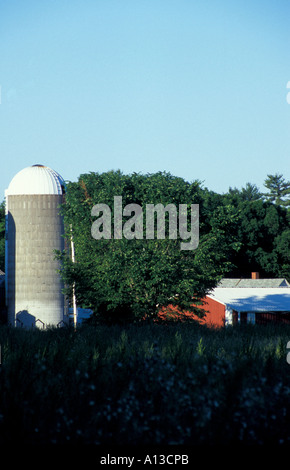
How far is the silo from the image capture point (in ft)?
131

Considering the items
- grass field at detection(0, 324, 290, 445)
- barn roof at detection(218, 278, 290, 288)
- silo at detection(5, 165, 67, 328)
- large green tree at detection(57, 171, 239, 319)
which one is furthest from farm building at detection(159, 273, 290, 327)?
grass field at detection(0, 324, 290, 445)

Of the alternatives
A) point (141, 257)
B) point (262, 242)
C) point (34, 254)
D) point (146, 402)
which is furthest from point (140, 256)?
point (262, 242)

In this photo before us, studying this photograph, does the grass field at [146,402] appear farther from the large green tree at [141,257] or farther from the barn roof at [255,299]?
the barn roof at [255,299]

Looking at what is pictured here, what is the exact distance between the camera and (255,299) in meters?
45.2

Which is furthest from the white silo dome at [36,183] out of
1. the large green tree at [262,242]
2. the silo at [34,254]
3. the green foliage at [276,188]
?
the green foliage at [276,188]

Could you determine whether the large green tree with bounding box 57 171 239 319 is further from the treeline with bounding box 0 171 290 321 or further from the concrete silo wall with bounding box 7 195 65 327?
the concrete silo wall with bounding box 7 195 65 327

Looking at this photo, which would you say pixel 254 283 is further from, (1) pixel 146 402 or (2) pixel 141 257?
(1) pixel 146 402

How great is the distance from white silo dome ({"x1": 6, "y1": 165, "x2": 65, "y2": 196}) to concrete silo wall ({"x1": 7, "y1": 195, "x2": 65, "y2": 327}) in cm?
58

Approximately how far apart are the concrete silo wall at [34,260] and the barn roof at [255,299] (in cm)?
1145

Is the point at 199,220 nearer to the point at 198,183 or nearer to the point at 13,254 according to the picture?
the point at 198,183

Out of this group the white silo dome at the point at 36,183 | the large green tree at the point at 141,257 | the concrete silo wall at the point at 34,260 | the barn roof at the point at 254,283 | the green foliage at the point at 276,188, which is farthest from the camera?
the green foliage at the point at 276,188

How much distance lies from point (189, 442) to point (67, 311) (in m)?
33.2

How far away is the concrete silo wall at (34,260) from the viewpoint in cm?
4003

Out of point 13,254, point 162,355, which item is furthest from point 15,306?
point 162,355
